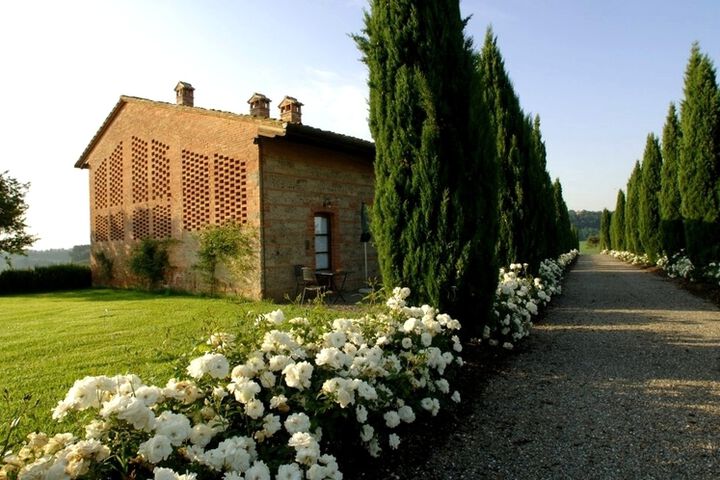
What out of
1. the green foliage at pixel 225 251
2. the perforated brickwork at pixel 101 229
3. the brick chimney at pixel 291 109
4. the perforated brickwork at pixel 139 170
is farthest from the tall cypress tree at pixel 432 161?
the perforated brickwork at pixel 101 229

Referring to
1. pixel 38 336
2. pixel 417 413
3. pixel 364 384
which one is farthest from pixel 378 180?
pixel 38 336

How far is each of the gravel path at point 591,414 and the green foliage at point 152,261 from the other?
448 inches

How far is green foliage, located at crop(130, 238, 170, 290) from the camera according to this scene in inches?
556

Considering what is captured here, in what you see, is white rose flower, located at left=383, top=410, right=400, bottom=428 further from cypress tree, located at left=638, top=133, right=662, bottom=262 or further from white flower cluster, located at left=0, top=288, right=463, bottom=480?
cypress tree, located at left=638, top=133, right=662, bottom=262

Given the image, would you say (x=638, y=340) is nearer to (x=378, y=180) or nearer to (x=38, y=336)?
(x=378, y=180)

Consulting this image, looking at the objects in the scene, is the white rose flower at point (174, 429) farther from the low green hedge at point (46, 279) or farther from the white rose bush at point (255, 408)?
the low green hedge at point (46, 279)

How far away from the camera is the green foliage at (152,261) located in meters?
14.1

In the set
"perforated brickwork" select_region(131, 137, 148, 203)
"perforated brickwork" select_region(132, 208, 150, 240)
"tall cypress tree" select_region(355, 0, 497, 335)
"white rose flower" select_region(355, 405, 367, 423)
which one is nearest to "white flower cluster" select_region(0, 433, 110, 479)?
"white rose flower" select_region(355, 405, 367, 423)

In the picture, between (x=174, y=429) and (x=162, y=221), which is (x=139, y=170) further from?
(x=174, y=429)

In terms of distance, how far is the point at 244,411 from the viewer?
243cm

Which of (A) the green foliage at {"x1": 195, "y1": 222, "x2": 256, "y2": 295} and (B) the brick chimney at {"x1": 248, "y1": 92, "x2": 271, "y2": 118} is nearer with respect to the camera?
(A) the green foliage at {"x1": 195, "y1": 222, "x2": 256, "y2": 295}

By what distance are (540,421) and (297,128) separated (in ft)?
28.0

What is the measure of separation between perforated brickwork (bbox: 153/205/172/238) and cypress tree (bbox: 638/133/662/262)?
20753 mm

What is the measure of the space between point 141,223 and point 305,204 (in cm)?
672
